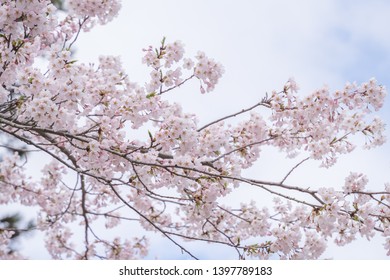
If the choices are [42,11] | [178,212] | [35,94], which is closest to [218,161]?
[35,94]

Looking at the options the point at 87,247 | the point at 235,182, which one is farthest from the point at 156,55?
the point at 87,247

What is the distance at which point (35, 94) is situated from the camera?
4.09 m

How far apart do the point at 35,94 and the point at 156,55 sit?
1445 mm

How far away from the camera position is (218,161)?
4633 millimetres

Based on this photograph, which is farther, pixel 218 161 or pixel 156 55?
pixel 156 55

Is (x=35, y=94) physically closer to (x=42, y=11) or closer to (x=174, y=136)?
(x=42, y=11)

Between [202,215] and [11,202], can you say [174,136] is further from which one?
[11,202]
